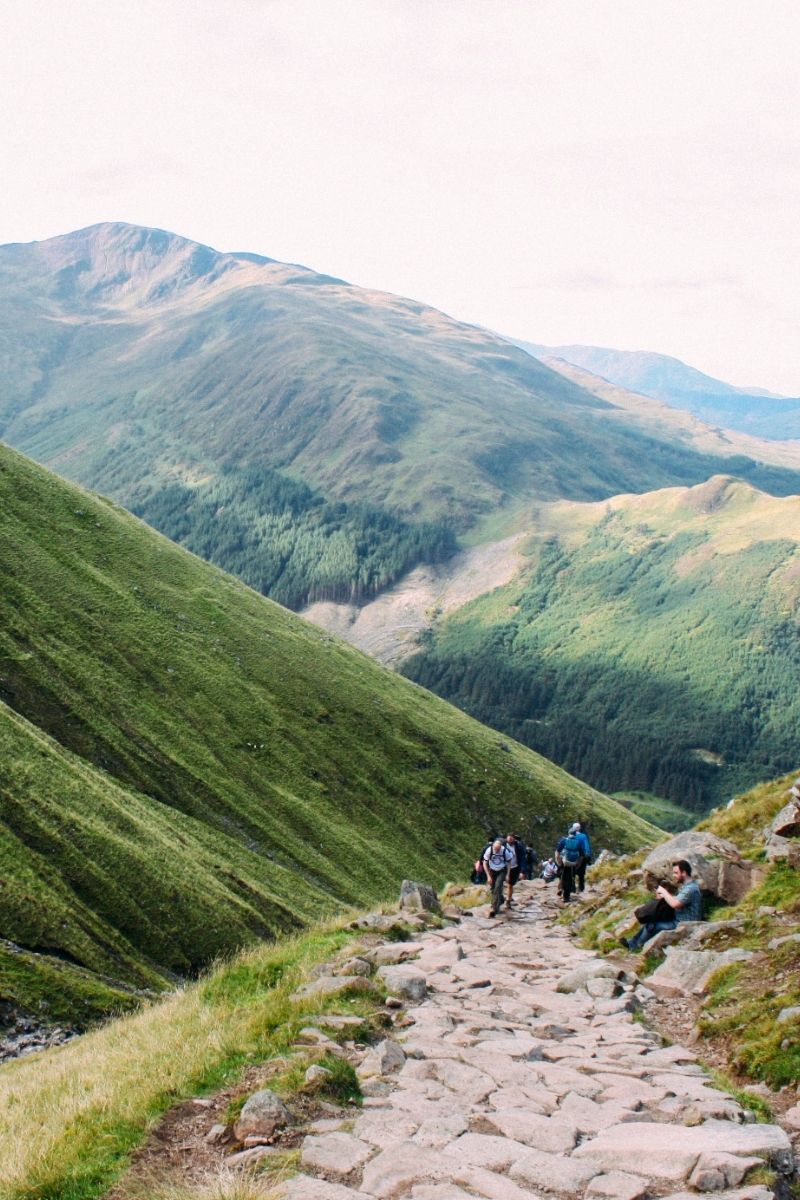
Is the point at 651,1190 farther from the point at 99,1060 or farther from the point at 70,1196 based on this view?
the point at 99,1060

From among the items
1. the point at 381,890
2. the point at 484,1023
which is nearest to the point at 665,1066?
the point at 484,1023

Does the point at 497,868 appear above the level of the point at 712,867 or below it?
below

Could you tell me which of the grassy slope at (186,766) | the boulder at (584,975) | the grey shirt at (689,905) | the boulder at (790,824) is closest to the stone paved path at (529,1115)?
the boulder at (584,975)

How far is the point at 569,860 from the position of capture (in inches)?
1626

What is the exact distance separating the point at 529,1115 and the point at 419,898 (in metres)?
21.0

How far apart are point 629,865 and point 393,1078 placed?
1080 inches

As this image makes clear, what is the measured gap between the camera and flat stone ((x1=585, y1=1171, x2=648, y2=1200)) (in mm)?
12094

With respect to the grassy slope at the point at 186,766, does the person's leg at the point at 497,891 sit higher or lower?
higher

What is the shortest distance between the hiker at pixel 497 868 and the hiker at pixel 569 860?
344cm

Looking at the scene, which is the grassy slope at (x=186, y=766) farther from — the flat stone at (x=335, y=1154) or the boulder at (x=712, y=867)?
the flat stone at (x=335, y=1154)

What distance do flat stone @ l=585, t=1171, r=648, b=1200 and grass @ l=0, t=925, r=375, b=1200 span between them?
4.56m

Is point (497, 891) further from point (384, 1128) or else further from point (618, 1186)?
point (618, 1186)

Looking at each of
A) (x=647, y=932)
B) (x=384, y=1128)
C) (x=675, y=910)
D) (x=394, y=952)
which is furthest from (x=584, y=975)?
(x=384, y=1128)

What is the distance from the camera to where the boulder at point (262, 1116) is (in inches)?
540
